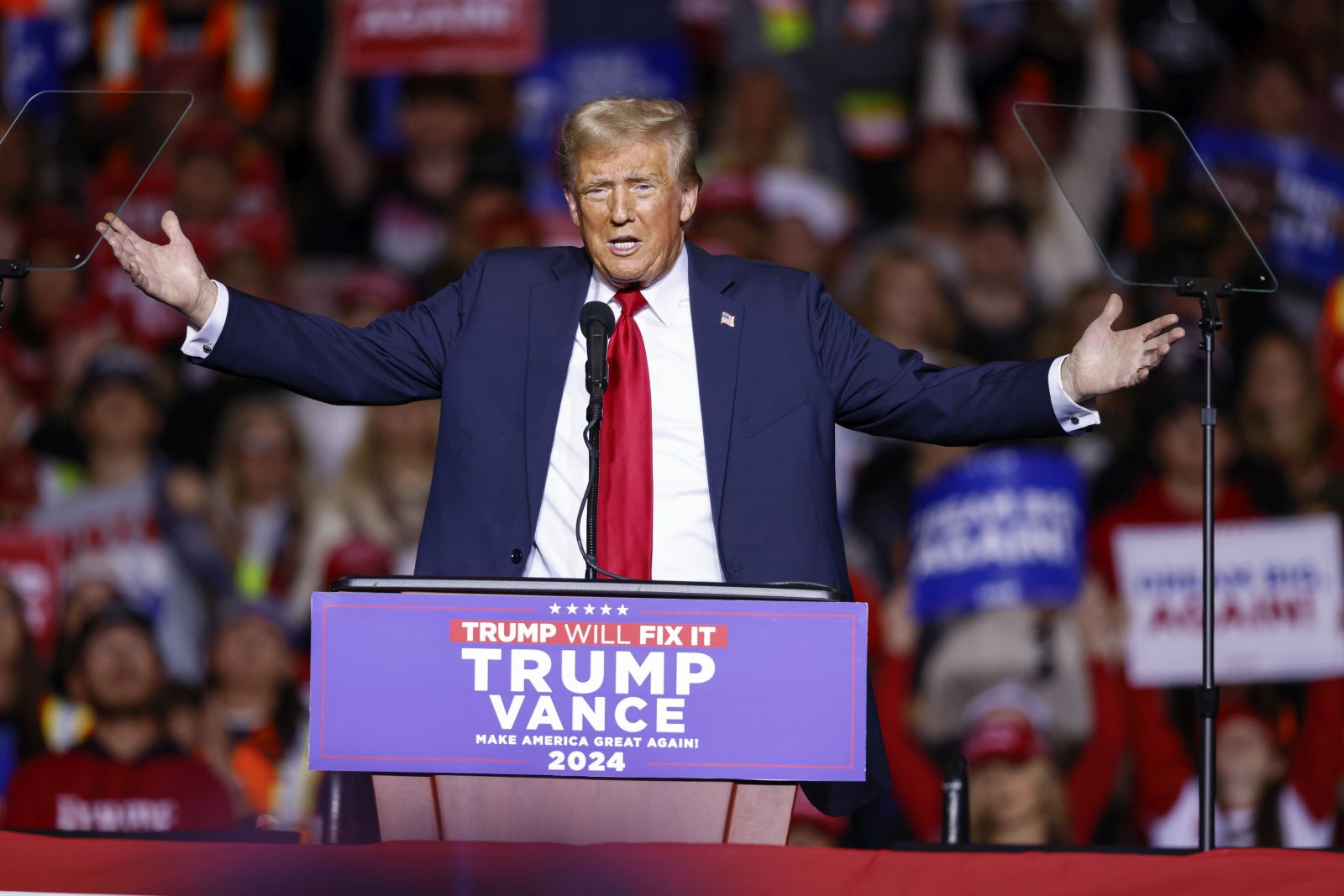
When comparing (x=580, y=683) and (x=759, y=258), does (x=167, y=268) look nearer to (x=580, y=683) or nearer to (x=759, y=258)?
(x=580, y=683)

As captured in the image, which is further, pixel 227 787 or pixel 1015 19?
pixel 1015 19

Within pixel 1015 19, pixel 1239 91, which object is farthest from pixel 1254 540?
pixel 1015 19

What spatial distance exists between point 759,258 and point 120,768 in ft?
8.09

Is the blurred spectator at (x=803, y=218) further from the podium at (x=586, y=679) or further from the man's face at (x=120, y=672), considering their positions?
the podium at (x=586, y=679)

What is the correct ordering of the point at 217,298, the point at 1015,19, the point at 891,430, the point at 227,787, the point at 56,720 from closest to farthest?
the point at 217,298 < the point at 891,430 < the point at 227,787 < the point at 56,720 < the point at 1015,19

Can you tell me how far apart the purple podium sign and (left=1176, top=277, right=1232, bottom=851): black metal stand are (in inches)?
35.0

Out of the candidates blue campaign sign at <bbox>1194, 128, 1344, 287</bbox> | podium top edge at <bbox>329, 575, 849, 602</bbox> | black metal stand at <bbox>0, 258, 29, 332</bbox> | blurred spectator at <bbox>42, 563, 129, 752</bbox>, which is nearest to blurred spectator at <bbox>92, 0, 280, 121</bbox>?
blurred spectator at <bbox>42, 563, 129, 752</bbox>

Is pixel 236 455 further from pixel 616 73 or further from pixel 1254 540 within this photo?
pixel 1254 540

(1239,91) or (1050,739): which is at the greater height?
(1239,91)

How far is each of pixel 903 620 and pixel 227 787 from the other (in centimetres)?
198

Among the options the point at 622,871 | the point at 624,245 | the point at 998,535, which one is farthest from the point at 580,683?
the point at 998,535

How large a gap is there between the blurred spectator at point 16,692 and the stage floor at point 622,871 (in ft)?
10.3

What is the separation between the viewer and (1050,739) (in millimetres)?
4930

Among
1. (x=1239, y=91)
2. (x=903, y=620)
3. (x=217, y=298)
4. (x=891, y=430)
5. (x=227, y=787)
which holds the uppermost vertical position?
(x=1239, y=91)
